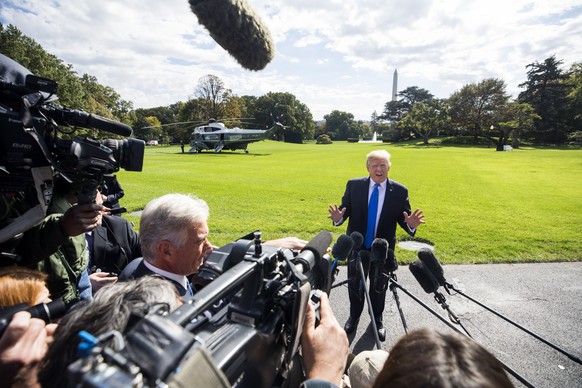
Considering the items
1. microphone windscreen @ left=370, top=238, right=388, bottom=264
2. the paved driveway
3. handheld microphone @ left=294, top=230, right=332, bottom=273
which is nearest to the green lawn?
the paved driveway

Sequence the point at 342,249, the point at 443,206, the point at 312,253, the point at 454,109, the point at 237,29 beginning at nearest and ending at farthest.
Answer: the point at 237,29 < the point at 312,253 < the point at 342,249 < the point at 443,206 < the point at 454,109

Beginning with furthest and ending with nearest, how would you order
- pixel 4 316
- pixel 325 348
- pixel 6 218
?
pixel 6 218
pixel 325 348
pixel 4 316

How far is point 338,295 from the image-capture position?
18.6ft

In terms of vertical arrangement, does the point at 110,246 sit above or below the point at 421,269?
below

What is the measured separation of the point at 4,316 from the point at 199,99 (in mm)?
77312

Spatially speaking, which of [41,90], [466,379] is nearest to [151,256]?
[41,90]

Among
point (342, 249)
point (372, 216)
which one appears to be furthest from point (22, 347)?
point (372, 216)

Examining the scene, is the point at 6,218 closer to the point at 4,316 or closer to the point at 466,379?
the point at 4,316

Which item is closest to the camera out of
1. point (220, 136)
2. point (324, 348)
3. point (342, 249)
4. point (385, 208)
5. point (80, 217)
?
point (324, 348)

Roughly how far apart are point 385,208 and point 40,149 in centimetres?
412

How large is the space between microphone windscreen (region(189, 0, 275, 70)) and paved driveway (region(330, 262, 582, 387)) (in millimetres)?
4094

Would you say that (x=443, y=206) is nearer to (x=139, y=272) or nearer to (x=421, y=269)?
(x=421, y=269)

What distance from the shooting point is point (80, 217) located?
2111 millimetres

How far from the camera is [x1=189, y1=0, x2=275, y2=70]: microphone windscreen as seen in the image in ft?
4.06
